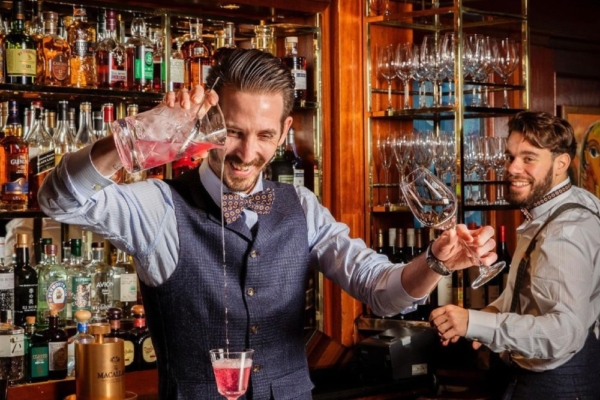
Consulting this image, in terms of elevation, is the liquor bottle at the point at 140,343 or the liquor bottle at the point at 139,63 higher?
the liquor bottle at the point at 139,63

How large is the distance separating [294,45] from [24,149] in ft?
3.93

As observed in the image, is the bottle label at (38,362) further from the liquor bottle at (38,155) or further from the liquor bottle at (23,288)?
the liquor bottle at (38,155)

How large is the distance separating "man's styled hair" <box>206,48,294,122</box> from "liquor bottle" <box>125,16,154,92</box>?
1.21 m

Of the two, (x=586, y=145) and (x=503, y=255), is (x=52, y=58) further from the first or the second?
(x=586, y=145)

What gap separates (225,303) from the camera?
2396 millimetres

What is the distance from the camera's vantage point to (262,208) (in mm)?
2537

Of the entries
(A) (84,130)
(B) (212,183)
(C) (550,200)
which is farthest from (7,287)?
(C) (550,200)

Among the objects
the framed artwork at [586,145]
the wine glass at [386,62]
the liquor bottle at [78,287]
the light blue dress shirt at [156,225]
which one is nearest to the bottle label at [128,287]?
the liquor bottle at [78,287]

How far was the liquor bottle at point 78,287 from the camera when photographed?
11.6 feet

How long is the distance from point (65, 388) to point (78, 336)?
188mm

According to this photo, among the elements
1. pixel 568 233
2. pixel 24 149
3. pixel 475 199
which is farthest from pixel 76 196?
pixel 475 199

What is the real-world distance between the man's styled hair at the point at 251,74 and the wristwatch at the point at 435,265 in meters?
0.54

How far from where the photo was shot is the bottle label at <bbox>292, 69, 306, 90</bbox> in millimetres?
4027

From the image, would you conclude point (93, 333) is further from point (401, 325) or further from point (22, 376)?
point (401, 325)
